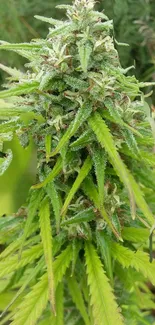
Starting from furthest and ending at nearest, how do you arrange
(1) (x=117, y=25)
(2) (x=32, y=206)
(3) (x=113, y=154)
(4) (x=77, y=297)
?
(1) (x=117, y=25), (4) (x=77, y=297), (2) (x=32, y=206), (3) (x=113, y=154)

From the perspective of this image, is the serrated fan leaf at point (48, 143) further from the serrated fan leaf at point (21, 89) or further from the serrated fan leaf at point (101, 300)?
the serrated fan leaf at point (101, 300)

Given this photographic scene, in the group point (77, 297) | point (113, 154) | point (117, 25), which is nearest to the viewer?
point (113, 154)

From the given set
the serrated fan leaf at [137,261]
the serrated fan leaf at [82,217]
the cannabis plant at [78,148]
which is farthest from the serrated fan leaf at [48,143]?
the serrated fan leaf at [137,261]

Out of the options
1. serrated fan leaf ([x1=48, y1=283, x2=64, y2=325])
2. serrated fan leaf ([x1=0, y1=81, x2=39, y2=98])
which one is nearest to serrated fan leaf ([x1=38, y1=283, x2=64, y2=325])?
serrated fan leaf ([x1=48, y1=283, x2=64, y2=325])

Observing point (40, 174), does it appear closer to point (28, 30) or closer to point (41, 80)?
point (41, 80)

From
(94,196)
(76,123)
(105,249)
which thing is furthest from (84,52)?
(105,249)

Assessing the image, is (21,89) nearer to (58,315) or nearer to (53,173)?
(53,173)

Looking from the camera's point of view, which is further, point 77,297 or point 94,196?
point 77,297
